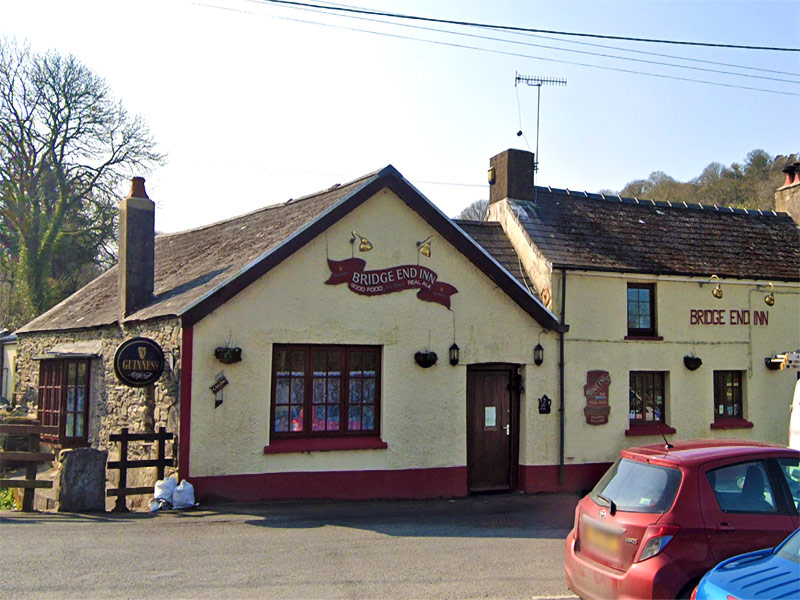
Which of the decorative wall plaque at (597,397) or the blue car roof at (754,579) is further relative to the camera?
the decorative wall plaque at (597,397)

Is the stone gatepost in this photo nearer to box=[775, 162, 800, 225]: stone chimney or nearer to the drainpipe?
the drainpipe

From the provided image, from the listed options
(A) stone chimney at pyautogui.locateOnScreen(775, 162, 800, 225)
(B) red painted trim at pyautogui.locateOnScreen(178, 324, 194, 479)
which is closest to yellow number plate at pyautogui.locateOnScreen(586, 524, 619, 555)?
(B) red painted trim at pyautogui.locateOnScreen(178, 324, 194, 479)

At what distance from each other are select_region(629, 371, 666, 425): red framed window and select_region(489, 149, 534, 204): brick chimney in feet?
15.2

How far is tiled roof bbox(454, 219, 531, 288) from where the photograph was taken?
52.6ft

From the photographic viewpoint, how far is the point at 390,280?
1338 cm

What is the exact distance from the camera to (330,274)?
12.9 meters

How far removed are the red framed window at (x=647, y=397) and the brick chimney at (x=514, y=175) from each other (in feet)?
15.2

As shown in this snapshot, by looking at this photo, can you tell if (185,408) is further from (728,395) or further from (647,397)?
(728,395)

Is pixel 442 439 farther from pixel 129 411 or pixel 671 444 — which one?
pixel 671 444

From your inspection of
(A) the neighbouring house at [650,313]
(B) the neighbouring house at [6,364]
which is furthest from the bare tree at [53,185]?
(A) the neighbouring house at [650,313]

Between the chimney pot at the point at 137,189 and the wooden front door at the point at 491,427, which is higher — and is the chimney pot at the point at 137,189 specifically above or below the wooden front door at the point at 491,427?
above

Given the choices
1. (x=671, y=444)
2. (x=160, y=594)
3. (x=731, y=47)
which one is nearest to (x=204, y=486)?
(x=160, y=594)

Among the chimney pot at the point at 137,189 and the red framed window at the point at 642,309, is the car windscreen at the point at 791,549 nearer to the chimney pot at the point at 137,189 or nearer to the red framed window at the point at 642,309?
the red framed window at the point at 642,309

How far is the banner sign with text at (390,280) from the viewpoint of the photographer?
13.0 metres
